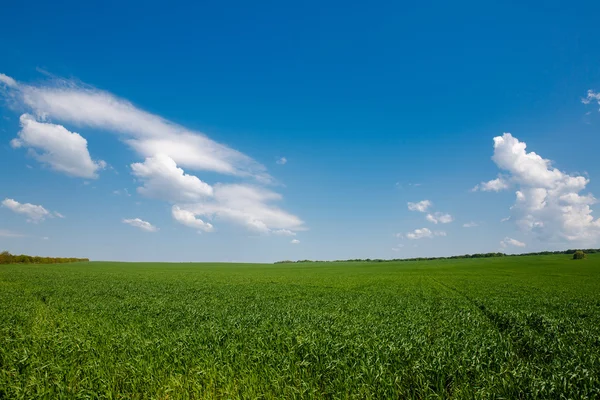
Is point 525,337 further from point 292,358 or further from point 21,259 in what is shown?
point 21,259

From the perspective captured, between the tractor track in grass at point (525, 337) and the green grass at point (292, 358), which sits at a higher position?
the green grass at point (292, 358)

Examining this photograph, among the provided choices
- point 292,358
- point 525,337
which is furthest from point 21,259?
point 525,337

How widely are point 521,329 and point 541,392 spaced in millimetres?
8357

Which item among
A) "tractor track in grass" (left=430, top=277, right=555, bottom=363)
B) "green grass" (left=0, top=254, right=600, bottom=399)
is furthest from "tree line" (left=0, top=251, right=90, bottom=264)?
"tractor track in grass" (left=430, top=277, right=555, bottom=363)

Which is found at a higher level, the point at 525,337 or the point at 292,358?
the point at 292,358

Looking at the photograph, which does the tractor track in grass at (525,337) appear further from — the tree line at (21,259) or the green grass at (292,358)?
the tree line at (21,259)

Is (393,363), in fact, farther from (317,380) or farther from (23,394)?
(23,394)

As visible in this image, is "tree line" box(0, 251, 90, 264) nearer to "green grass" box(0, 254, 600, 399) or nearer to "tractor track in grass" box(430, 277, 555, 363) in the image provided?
"green grass" box(0, 254, 600, 399)

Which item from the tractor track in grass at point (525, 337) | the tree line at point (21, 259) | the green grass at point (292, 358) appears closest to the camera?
the green grass at point (292, 358)

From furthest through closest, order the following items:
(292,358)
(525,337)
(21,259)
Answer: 1. (21,259)
2. (525,337)
3. (292,358)

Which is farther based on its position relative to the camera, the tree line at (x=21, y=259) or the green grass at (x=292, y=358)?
the tree line at (x=21, y=259)

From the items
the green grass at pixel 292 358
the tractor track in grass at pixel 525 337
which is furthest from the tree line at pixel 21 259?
the tractor track in grass at pixel 525 337

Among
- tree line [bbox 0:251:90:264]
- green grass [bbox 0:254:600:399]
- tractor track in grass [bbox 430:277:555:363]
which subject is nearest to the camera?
green grass [bbox 0:254:600:399]

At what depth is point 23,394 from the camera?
292 inches
